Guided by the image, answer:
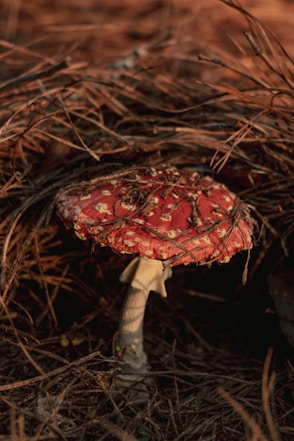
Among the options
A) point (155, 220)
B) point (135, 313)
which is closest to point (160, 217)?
point (155, 220)

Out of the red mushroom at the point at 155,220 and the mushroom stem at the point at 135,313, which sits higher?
the red mushroom at the point at 155,220

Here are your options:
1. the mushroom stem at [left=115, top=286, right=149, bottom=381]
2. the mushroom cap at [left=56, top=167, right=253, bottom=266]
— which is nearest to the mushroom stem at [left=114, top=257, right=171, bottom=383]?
the mushroom stem at [left=115, top=286, right=149, bottom=381]

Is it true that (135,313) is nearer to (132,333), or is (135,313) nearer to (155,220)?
(132,333)

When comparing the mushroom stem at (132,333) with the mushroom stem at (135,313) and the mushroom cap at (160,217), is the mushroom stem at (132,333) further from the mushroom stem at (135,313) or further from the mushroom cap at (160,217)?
the mushroom cap at (160,217)

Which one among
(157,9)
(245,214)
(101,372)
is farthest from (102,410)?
(157,9)

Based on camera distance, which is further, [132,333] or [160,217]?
[132,333]

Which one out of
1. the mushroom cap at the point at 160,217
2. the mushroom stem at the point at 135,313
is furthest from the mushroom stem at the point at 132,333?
the mushroom cap at the point at 160,217

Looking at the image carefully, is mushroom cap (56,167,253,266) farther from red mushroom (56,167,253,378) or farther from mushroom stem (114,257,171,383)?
mushroom stem (114,257,171,383)

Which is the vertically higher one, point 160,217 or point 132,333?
point 160,217
